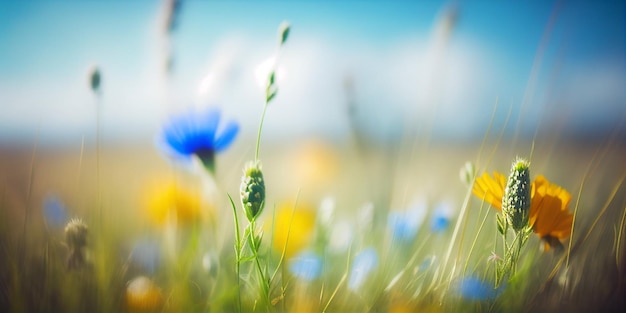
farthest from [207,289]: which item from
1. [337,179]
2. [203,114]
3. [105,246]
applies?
[337,179]

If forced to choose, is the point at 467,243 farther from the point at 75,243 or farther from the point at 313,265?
the point at 75,243

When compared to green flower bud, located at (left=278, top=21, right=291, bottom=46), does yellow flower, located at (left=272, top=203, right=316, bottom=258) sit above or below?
below

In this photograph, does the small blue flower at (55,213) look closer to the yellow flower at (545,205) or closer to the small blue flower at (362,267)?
the small blue flower at (362,267)

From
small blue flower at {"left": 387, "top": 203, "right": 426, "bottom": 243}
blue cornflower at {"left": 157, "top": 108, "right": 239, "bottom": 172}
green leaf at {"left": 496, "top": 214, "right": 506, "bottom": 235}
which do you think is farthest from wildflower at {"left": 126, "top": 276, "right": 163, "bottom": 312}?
green leaf at {"left": 496, "top": 214, "right": 506, "bottom": 235}

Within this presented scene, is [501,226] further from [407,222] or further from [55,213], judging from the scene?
[55,213]

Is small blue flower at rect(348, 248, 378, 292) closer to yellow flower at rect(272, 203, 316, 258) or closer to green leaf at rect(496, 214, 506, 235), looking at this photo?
yellow flower at rect(272, 203, 316, 258)

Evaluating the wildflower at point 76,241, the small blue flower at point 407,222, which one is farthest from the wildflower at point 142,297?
the small blue flower at point 407,222

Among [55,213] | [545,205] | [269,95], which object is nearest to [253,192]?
[269,95]
